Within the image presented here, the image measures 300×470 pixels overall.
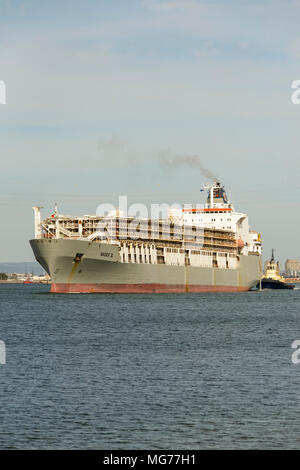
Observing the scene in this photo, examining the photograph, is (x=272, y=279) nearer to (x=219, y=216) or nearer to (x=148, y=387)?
(x=219, y=216)

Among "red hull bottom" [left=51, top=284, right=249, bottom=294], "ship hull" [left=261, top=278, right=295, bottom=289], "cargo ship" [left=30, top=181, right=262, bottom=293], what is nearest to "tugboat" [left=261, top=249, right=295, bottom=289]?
"ship hull" [left=261, top=278, right=295, bottom=289]

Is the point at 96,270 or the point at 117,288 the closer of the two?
the point at 96,270

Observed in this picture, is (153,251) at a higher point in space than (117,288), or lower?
higher

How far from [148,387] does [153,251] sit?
68.1 m

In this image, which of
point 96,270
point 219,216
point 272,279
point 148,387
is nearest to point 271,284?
point 272,279

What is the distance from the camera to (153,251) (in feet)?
315

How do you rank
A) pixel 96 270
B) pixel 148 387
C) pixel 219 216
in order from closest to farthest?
pixel 148 387, pixel 96 270, pixel 219 216

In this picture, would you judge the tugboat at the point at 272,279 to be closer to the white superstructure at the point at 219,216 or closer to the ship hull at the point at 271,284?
the ship hull at the point at 271,284

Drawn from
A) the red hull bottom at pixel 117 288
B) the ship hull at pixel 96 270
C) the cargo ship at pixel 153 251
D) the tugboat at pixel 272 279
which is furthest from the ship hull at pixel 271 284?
the ship hull at pixel 96 270

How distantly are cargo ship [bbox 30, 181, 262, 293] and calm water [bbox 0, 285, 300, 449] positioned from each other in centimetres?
3173

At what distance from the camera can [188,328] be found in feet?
165

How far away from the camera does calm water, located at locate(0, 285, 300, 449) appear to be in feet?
70.8

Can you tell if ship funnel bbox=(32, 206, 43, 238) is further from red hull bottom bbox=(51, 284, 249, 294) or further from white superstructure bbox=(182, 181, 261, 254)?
white superstructure bbox=(182, 181, 261, 254)
